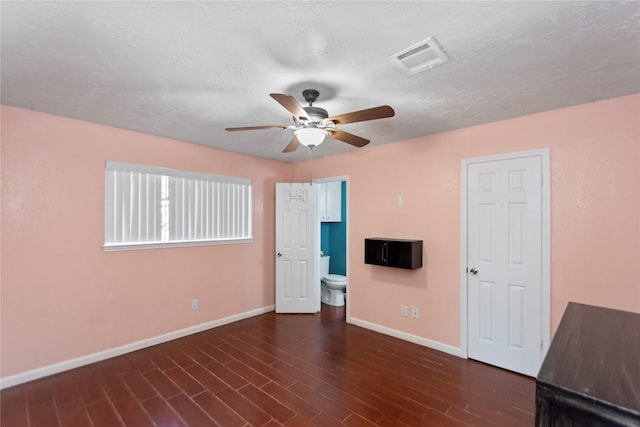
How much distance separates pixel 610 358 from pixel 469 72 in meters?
1.74

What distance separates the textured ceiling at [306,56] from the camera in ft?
4.60

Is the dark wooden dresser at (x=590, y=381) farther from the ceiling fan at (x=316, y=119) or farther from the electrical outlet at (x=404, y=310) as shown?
the electrical outlet at (x=404, y=310)

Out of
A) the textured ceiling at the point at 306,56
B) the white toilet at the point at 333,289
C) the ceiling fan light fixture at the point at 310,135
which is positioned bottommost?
the white toilet at the point at 333,289

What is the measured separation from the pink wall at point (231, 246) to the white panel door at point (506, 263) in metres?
0.14

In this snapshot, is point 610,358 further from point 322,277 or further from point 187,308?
point 322,277

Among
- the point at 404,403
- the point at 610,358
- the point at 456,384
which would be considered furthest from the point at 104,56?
the point at 456,384

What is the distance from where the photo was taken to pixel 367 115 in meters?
1.93

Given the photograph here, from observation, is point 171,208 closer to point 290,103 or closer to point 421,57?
point 290,103

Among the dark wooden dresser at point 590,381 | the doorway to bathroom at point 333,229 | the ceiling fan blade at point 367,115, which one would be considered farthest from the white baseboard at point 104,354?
the dark wooden dresser at point 590,381

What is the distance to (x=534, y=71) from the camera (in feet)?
6.36

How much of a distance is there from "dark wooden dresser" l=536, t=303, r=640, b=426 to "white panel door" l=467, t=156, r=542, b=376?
1.75 m

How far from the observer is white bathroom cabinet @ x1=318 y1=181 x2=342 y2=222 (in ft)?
17.8

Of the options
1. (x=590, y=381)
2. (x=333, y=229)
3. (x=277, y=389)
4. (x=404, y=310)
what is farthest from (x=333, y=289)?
(x=590, y=381)

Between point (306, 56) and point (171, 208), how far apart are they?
2.73 metres
